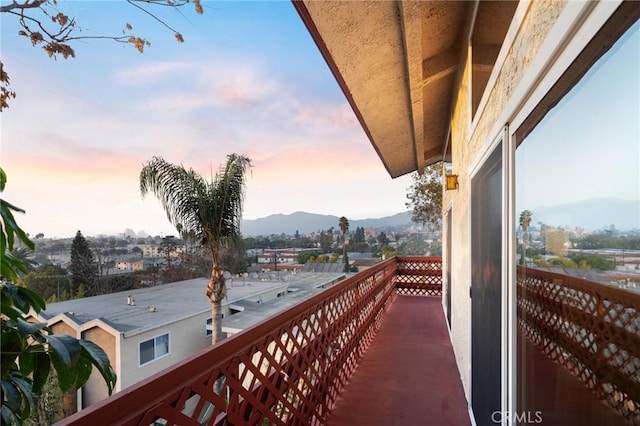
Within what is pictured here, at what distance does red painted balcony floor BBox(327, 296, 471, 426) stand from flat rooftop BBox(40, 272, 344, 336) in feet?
13.3

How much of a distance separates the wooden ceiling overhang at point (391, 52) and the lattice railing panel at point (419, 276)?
4545 millimetres

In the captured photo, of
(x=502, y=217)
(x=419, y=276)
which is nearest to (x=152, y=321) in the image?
(x=419, y=276)

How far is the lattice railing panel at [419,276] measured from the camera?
8.35 meters

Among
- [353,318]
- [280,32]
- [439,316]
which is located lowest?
[439,316]

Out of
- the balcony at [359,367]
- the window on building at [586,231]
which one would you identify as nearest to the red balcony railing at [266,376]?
the balcony at [359,367]

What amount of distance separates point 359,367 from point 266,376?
93.6 inches

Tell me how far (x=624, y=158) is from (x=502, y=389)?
1.30 metres

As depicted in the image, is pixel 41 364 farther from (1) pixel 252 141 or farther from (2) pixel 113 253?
(1) pixel 252 141

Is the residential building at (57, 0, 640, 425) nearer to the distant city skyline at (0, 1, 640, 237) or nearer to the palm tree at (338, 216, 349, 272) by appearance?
the distant city skyline at (0, 1, 640, 237)

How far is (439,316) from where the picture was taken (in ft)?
20.3

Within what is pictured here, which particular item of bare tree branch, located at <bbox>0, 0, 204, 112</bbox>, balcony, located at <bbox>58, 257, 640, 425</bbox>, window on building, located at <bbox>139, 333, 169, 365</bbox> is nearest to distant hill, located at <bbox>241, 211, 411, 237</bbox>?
window on building, located at <bbox>139, 333, 169, 365</bbox>

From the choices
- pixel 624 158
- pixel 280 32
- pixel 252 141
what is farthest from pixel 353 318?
pixel 252 141

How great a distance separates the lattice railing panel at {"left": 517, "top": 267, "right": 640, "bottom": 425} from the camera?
0.65 m

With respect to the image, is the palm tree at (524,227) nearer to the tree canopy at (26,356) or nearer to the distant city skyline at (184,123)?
the tree canopy at (26,356)
